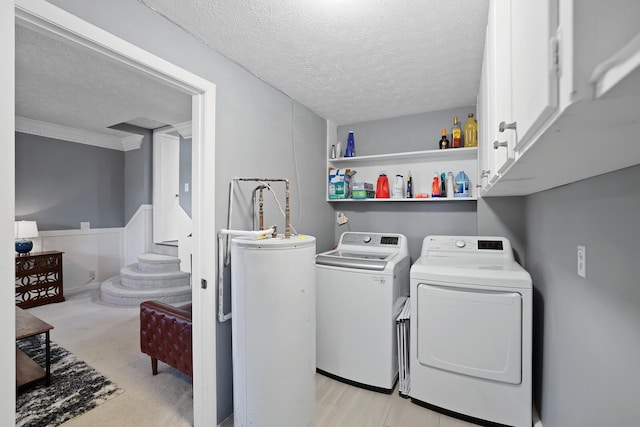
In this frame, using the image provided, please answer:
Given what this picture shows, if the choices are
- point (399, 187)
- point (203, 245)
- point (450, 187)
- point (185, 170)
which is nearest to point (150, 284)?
point (185, 170)

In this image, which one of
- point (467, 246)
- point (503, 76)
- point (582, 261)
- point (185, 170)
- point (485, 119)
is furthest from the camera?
point (185, 170)

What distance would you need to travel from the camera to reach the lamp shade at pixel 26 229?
3.57 m

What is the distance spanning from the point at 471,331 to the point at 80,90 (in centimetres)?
386

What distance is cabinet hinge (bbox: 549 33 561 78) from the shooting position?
16.2 inches

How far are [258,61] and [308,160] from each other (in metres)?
0.99

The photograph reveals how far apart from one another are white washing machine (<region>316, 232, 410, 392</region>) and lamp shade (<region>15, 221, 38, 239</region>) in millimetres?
3848

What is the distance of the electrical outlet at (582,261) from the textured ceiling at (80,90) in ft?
8.02

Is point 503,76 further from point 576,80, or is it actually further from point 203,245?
point 203,245

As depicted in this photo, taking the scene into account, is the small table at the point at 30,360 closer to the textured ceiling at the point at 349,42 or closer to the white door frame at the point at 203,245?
the white door frame at the point at 203,245

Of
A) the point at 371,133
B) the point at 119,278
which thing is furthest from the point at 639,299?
the point at 119,278

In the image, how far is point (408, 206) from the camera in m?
2.85

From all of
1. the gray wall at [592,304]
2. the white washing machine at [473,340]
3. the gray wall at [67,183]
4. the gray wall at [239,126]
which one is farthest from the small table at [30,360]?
the gray wall at [592,304]

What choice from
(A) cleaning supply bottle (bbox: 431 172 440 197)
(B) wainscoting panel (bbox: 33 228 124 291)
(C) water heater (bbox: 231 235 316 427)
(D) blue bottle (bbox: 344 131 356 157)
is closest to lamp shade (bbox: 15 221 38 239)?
(B) wainscoting panel (bbox: 33 228 124 291)

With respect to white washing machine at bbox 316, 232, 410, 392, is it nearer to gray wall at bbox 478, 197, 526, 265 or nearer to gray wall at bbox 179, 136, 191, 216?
gray wall at bbox 478, 197, 526, 265
